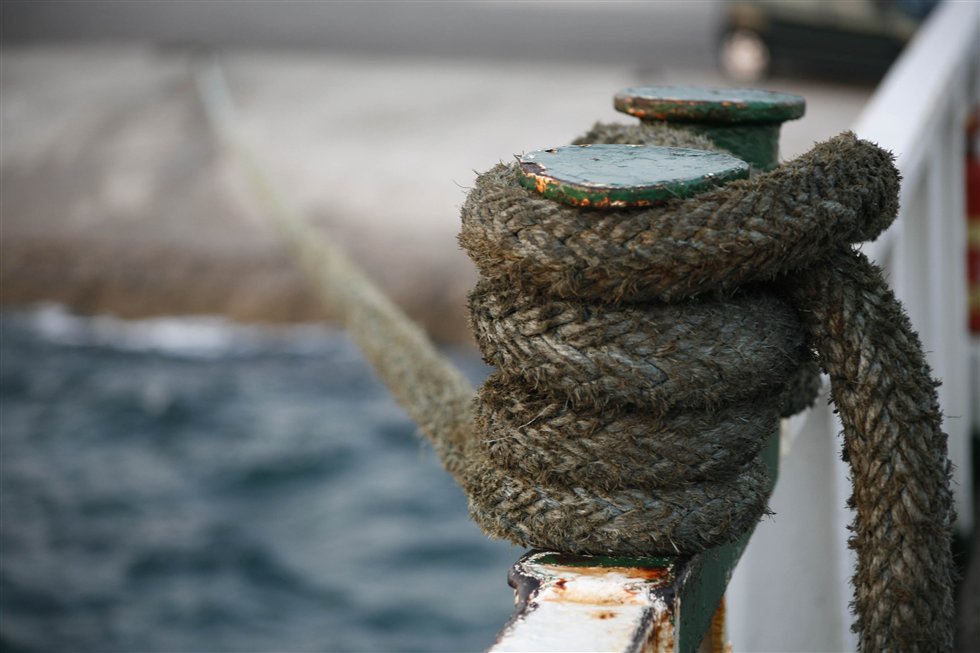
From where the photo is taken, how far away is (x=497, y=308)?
907mm

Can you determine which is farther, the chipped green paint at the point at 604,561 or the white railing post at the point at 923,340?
the white railing post at the point at 923,340

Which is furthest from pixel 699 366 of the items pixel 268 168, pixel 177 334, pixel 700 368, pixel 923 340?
pixel 177 334

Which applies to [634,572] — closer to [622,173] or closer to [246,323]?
[622,173]

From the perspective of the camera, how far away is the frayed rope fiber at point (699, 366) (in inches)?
32.8

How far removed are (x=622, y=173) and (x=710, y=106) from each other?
370 millimetres

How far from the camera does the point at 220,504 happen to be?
236 inches

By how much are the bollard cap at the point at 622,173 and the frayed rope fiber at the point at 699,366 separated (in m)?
0.01

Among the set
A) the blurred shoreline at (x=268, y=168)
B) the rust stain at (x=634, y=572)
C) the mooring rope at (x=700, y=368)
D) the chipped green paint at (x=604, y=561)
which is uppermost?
the blurred shoreline at (x=268, y=168)

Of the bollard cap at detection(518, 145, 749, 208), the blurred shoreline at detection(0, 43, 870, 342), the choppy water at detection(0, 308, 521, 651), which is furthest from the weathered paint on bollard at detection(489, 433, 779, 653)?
the blurred shoreline at detection(0, 43, 870, 342)

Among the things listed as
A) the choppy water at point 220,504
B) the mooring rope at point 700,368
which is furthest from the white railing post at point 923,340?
the choppy water at point 220,504

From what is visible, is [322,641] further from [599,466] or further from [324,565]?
[599,466]

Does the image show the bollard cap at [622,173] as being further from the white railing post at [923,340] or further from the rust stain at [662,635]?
the white railing post at [923,340]

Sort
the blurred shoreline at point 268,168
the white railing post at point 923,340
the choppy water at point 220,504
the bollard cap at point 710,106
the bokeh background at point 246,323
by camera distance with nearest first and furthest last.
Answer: the bollard cap at point 710,106 < the white railing post at point 923,340 < the choppy water at point 220,504 < the bokeh background at point 246,323 < the blurred shoreline at point 268,168

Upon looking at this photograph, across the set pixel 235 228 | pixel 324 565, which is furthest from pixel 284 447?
pixel 235 228
